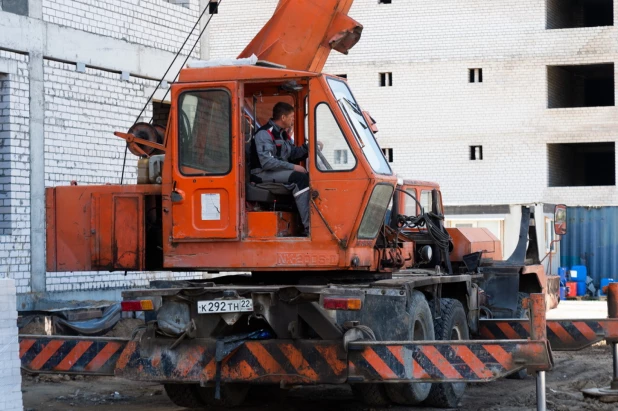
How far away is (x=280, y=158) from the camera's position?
962 centimetres

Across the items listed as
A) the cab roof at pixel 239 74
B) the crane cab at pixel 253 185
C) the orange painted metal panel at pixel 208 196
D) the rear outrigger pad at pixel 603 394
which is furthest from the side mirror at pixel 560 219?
the orange painted metal panel at pixel 208 196

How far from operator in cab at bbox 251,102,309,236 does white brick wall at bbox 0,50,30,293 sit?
6.15m

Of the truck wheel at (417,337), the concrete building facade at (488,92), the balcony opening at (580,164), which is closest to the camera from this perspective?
the truck wheel at (417,337)

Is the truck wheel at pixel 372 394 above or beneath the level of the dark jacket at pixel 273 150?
beneath

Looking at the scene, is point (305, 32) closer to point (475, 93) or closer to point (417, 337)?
point (417, 337)

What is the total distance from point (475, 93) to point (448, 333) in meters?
30.1

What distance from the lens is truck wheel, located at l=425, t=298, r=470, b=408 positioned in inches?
414

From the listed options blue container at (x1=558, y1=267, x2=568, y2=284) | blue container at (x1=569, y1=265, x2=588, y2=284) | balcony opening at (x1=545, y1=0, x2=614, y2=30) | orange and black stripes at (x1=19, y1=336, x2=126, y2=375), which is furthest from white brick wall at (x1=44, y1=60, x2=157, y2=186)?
balcony opening at (x1=545, y1=0, x2=614, y2=30)

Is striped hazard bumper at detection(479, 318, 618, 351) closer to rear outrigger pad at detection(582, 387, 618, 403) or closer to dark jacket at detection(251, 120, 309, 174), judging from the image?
rear outrigger pad at detection(582, 387, 618, 403)

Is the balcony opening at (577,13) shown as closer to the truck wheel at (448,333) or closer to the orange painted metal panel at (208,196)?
the truck wheel at (448,333)

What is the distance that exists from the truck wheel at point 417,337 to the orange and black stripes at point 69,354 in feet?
8.34

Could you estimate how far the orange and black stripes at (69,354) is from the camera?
9391mm

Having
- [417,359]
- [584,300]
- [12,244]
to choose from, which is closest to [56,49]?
[12,244]

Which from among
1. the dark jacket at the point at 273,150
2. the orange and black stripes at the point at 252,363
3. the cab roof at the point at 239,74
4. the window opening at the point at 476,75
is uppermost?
the window opening at the point at 476,75
